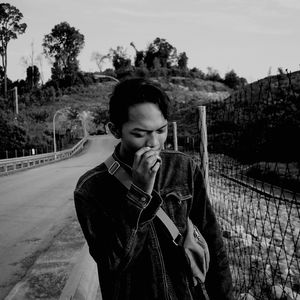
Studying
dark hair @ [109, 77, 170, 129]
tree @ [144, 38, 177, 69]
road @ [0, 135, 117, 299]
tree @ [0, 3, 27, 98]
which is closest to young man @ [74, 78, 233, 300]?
dark hair @ [109, 77, 170, 129]

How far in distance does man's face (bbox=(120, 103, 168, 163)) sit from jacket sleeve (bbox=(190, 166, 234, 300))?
0.39m

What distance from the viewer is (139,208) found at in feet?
4.87

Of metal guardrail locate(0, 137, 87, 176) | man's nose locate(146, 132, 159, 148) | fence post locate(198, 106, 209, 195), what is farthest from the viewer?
metal guardrail locate(0, 137, 87, 176)

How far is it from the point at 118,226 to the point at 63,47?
98.7m

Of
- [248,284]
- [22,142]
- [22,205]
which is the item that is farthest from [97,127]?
[248,284]

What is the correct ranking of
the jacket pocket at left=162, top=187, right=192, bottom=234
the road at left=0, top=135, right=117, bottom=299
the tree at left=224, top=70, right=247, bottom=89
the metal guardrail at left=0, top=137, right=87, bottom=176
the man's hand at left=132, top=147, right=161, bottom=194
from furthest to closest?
the tree at left=224, top=70, right=247, bottom=89, the metal guardrail at left=0, top=137, right=87, bottom=176, the road at left=0, top=135, right=117, bottom=299, the jacket pocket at left=162, top=187, right=192, bottom=234, the man's hand at left=132, top=147, right=161, bottom=194

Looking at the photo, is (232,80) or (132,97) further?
(232,80)

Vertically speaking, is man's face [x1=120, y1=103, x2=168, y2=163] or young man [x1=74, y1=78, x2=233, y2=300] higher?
man's face [x1=120, y1=103, x2=168, y2=163]

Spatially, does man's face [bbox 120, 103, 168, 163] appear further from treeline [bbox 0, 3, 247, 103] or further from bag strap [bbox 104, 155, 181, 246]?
treeline [bbox 0, 3, 247, 103]

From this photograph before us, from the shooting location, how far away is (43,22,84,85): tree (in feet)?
305

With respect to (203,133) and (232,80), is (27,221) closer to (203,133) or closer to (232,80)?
(203,133)

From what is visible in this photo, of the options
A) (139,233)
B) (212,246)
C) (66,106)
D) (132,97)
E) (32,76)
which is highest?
(32,76)

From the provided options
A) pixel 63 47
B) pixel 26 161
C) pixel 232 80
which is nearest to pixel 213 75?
pixel 232 80

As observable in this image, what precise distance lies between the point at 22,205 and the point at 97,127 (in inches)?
2293
